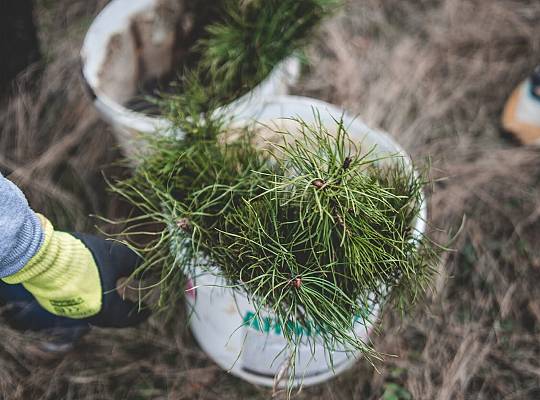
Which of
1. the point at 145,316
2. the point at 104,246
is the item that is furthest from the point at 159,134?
the point at 145,316

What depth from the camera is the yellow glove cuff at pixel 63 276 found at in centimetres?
84

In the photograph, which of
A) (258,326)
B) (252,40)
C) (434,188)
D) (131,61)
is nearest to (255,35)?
(252,40)

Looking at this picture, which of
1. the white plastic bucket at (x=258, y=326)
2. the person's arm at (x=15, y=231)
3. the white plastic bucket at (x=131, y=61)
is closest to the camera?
the person's arm at (x=15, y=231)

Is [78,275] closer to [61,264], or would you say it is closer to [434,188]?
[61,264]

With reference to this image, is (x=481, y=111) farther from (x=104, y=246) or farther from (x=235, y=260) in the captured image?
(x=104, y=246)

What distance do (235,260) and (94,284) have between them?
241mm

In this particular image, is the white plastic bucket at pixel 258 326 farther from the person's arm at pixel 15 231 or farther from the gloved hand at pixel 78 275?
the person's arm at pixel 15 231

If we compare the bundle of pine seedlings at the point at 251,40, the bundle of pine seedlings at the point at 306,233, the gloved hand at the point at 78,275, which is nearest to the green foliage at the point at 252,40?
the bundle of pine seedlings at the point at 251,40

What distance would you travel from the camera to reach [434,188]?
112cm

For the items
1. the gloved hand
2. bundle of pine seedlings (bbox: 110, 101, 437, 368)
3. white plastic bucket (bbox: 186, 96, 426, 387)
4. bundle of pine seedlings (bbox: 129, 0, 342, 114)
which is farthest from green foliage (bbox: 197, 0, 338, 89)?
the gloved hand

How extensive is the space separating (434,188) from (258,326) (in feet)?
1.50

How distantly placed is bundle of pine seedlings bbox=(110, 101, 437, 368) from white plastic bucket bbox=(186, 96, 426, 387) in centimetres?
3

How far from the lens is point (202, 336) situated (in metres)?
1.10

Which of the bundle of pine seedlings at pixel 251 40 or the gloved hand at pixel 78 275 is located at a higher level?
the bundle of pine seedlings at pixel 251 40
